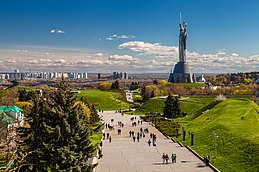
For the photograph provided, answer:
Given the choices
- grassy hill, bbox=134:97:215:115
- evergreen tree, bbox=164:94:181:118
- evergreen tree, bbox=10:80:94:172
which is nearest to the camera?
evergreen tree, bbox=10:80:94:172

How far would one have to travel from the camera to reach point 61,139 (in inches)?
624

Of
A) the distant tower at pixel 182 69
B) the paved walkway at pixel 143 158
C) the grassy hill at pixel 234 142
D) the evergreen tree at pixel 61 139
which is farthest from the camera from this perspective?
the distant tower at pixel 182 69

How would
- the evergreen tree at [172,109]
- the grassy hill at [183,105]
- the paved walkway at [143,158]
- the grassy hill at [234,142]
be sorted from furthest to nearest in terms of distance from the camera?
1. the grassy hill at [183,105]
2. the evergreen tree at [172,109]
3. the grassy hill at [234,142]
4. the paved walkway at [143,158]

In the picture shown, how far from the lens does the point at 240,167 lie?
20.9 m

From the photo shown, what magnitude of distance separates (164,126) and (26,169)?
28181 mm

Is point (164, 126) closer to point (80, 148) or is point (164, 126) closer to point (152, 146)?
point (152, 146)

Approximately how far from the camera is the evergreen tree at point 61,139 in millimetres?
15555

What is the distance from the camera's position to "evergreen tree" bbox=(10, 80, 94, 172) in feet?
51.0

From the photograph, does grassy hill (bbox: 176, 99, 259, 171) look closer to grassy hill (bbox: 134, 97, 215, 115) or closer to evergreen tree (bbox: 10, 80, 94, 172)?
evergreen tree (bbox: 10, 80, 94, 172)

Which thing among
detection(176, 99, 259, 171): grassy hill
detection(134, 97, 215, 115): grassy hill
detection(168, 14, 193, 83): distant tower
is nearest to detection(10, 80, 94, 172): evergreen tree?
detection(176, 99, 259, 171): grassy hill

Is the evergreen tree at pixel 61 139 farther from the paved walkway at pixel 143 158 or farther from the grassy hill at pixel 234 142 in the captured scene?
the grassy hill at pixel 234 142

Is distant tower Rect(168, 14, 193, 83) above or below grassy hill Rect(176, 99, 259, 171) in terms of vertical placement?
above

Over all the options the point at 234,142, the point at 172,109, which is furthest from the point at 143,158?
the point at 172,109

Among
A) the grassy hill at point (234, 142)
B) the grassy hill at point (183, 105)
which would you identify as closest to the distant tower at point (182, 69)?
the grassy hill at point (183, 105)
